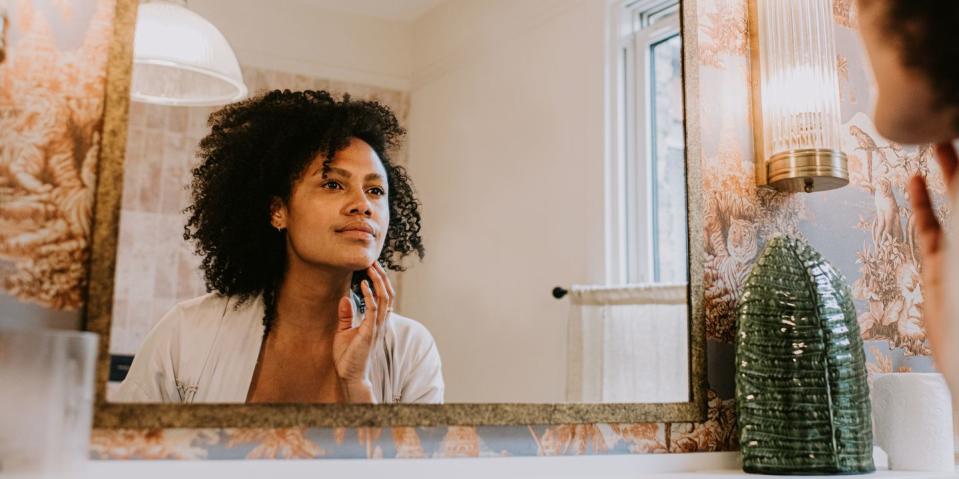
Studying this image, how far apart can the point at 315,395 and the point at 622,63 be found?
68 cm

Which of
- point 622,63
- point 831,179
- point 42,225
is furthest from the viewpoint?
point 831,179

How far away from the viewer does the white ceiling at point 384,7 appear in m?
1.11

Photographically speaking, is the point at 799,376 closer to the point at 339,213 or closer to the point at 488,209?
the point at 488,209

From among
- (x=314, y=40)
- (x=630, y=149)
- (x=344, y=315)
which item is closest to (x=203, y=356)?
(x=344, y=315)

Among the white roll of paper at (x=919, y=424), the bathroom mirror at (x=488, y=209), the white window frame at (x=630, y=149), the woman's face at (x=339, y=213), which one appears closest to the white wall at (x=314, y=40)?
the bathroom mirror at (x=488, y=209)

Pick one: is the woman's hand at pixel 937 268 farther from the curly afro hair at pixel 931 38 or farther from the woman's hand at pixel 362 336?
the woman's hand at pixel 362 336

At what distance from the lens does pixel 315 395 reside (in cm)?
103

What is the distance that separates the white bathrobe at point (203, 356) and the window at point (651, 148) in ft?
1.52

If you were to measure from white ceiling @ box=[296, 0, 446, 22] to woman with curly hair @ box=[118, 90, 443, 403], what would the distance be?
0.13m

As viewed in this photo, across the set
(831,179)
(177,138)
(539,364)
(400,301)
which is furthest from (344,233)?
(831,179)

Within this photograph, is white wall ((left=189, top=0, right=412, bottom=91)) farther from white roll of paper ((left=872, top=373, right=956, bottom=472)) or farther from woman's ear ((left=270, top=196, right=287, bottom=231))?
white roll of paper ((left=872, top=373, right=956, bottom=472))

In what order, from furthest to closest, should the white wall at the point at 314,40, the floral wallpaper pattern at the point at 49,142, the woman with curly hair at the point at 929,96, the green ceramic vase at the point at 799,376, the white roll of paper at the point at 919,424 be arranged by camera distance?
the white roll of paper at the point at 919,424 < the green ceramic vase at the point at 799,376 < the white wall at the point at 314,40 < the floral wallpaper pattern at the point at 49,142 < the woman with curly hair at the point at 929,96

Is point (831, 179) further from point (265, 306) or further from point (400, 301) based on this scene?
point (265, 306)

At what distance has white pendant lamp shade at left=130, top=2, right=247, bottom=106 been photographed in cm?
101
